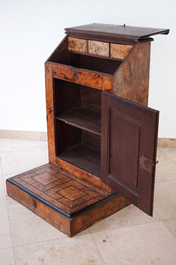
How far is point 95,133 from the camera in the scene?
2627 mm

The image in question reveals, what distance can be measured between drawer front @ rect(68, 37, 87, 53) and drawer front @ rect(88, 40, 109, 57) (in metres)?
0.06

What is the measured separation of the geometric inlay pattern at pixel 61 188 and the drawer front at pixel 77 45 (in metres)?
1.02

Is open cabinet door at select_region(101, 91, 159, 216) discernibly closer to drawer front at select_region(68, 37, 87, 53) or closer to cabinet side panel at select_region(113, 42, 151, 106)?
cabinet side panel at select_region(113, 42, 151, 106)

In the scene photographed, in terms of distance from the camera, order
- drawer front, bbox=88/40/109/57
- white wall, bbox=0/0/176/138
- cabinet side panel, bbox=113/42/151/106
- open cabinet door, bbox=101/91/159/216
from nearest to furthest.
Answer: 1. open cabinet door, bbox=101/91/159/216
2. cabinet side panel, bbox=113/42/151/106
3. drawer front, bbox=88/40/109/57
4. white wall, bbox=0/0/176/138

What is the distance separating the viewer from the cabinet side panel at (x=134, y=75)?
239cm

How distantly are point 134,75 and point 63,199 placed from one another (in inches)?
40.9

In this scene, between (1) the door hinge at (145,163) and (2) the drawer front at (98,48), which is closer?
(1) the door hinge at (145,163)

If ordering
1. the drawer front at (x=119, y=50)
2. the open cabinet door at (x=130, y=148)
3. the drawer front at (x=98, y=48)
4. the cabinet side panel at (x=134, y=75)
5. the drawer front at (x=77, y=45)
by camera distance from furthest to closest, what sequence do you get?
the drawer front at (x=77, y=45) < the drawer front at (x=98, y=48) < the drawer front at (x=119, y=50) < the cabinet side panel at (x=134, y=75) < the open cabinet door at (x=130, y=148)

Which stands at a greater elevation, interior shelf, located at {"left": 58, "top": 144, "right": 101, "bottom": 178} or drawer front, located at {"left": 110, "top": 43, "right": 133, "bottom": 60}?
drawer front, located at {"left": 110, "top": 43, "right": 133, "bottom": 60}

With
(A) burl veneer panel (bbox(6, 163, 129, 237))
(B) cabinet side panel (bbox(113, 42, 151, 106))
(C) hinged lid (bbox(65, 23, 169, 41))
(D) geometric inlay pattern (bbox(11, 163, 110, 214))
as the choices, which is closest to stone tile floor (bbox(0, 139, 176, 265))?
(A) burl veneer panel (bbox(6, 163, 129, 237))

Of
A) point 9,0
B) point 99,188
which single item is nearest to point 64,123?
point 99,188

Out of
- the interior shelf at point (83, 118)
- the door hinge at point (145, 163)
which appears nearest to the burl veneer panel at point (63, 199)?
the interior shelf at point (83, 118)

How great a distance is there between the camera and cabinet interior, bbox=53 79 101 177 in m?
2.87

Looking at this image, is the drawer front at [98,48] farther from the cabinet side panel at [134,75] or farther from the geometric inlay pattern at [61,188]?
the geometric inlay pattern at [61,188]
